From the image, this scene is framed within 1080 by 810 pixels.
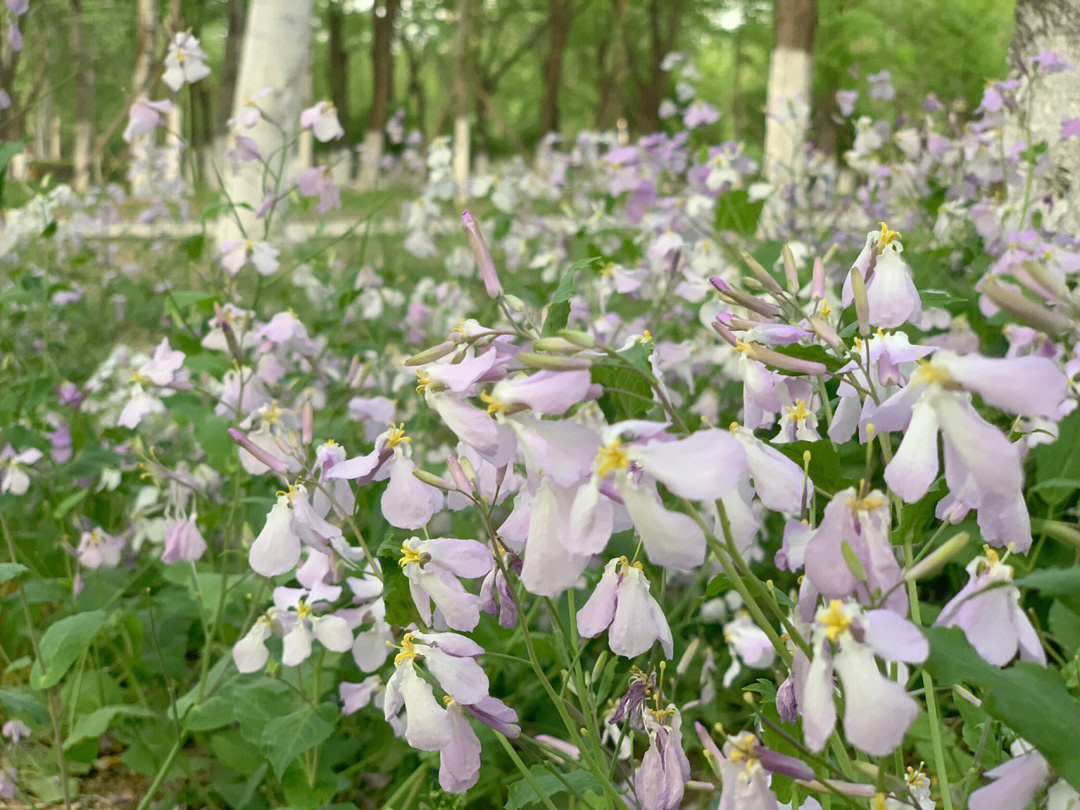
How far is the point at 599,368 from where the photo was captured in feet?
2.42

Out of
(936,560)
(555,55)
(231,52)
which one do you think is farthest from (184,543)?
(555,55)

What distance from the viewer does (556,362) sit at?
2.08 feet

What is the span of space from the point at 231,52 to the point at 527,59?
512 inches

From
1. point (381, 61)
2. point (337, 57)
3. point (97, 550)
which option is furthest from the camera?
point (337, 57)

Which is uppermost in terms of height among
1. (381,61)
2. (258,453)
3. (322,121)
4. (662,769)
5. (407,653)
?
(381,61)

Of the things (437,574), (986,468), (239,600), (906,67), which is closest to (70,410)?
(239,600)

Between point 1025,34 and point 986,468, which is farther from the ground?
point 1025,34

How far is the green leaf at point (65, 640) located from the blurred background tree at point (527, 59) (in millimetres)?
1669

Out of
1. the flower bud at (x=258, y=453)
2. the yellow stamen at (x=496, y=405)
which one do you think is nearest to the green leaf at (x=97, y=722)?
the flower bud at (x=258, y=453)

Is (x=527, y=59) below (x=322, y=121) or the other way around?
the other way around

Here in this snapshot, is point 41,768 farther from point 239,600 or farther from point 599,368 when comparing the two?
point 599,368

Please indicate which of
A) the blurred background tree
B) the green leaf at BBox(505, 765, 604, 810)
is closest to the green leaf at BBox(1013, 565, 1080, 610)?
the green leaf at BBox(505, 765, 604, 810)

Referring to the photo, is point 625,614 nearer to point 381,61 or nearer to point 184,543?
point 184,543

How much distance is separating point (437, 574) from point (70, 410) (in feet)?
6.94
